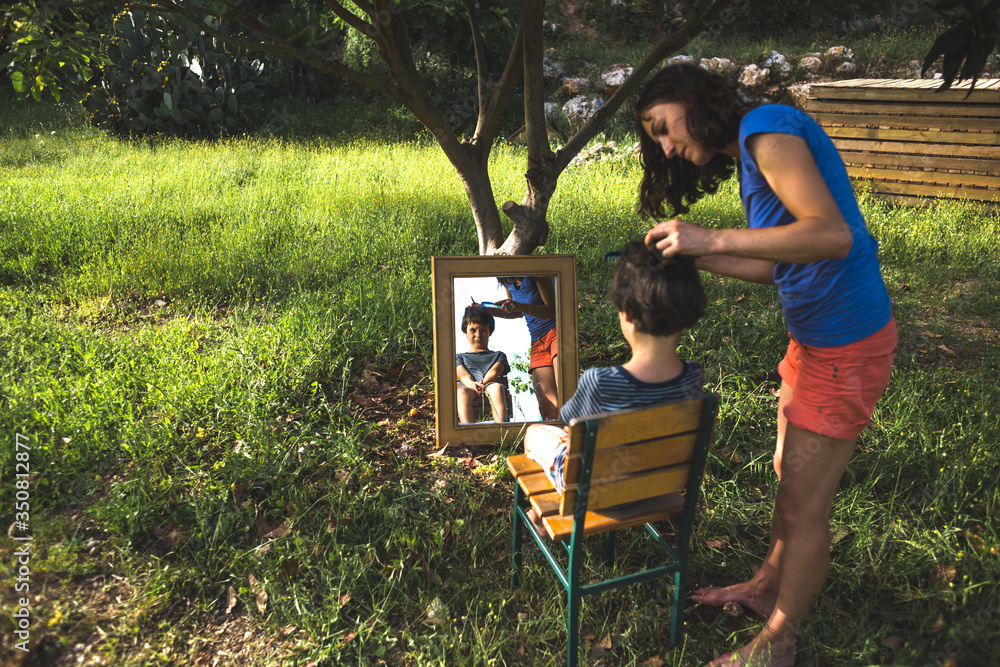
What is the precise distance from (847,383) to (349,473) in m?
2.27

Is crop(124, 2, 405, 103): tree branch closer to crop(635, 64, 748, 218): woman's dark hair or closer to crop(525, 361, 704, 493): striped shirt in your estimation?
crop(635, 64, 748, 218): woman's dark hair

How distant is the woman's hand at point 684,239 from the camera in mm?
1828

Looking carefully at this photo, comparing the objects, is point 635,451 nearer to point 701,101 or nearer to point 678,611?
point 678,611

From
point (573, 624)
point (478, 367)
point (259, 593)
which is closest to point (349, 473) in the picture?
point (259, 593)

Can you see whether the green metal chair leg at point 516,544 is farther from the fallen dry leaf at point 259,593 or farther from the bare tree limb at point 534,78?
the bare tree limb at point 534,78

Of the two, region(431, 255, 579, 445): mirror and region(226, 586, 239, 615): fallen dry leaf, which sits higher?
region(431, 255, 579, 445): mirror

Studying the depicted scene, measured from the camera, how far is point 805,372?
81.6 inches

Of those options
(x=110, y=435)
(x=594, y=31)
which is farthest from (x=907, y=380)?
(x=594, y=31)

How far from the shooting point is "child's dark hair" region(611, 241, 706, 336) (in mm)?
2049

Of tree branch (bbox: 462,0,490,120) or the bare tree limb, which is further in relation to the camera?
tree branch (bbox: 462,0,490,120)

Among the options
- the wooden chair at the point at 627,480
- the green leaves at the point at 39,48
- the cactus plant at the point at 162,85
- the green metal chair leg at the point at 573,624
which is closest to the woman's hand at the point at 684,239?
the wooden chair at the point at 627,480

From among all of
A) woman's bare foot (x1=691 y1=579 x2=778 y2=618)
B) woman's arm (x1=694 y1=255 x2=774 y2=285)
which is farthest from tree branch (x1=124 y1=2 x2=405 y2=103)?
woman's bare foot (x1=691 y1=579 x2=778 y2=618)

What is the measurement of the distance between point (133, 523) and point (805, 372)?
2.92m

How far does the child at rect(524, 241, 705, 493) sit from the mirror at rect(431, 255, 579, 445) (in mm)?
1109
